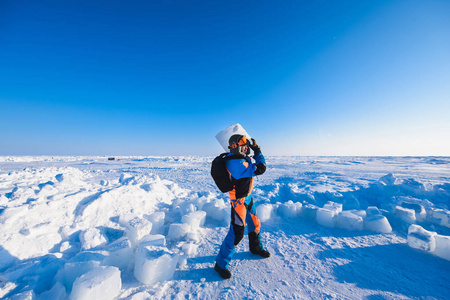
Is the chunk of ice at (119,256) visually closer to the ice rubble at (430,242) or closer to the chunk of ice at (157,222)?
the chunk of ice at (157,222)

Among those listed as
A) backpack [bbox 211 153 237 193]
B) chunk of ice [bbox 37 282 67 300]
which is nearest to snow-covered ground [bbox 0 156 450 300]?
chunk of ice [bbox 37 282 67 300]

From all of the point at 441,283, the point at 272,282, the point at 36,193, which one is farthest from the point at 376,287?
the point at 36,193

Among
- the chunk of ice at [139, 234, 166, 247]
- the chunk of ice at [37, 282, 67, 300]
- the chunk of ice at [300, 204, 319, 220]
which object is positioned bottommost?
the chunk of ice at [300, 204, 319, 220]

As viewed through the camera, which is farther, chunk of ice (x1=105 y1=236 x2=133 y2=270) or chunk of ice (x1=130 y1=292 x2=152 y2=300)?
chunk of ice (x1=105 y1=236 x2=133 y2=270)

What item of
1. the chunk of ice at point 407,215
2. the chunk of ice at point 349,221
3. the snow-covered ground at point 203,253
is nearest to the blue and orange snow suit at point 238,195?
the snow-covered ground at point 203,253

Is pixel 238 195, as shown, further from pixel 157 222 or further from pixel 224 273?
pixel 157 222

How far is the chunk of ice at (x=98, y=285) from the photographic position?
1346mm

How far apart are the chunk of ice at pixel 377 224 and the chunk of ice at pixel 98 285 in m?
3.62

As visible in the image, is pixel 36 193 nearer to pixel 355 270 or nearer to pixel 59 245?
pixel 59 245

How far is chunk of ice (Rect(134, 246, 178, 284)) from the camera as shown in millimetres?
1705

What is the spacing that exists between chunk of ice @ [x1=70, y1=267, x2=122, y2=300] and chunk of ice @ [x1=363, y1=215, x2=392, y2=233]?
3.62m

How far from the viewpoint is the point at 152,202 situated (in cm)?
409

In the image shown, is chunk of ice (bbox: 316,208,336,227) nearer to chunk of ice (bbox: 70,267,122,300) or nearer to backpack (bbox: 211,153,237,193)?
backpack (bbox: 211,153,237,193)

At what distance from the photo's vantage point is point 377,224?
9.23ft
